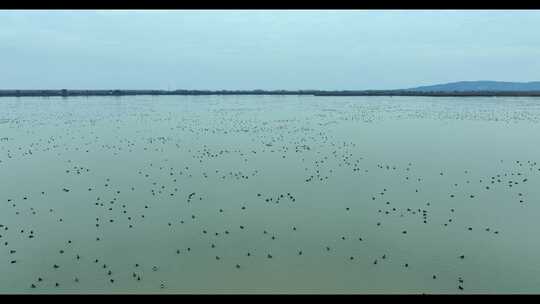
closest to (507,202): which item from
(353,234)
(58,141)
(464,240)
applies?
(464,240)

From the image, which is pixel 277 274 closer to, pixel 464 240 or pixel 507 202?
pixel 464 240

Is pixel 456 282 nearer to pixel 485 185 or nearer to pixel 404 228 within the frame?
pixel 404 228
